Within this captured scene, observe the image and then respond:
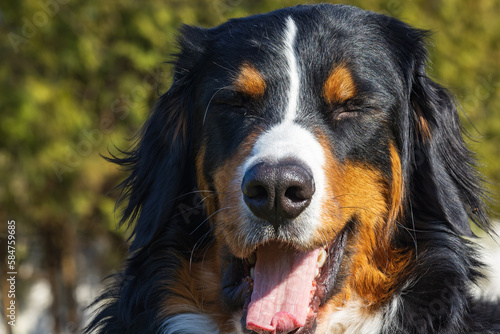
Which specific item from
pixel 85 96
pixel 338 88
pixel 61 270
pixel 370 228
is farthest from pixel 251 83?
pixel 61 270

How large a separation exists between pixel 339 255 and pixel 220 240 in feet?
2.11

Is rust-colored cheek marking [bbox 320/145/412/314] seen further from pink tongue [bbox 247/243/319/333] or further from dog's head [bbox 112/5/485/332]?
pink tongue [bbox 247/243/319/333]

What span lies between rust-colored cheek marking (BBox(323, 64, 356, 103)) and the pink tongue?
80 cm

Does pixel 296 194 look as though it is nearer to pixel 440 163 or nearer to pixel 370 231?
pixel 370 231

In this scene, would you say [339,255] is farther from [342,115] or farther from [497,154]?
[497,154]

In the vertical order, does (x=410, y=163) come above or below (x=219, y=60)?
below

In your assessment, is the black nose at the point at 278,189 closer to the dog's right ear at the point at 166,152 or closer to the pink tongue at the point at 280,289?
the pink tongue at the point at 280,289

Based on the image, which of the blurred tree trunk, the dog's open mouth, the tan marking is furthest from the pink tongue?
the blurred tree trunk

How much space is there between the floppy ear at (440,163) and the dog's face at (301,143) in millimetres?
136

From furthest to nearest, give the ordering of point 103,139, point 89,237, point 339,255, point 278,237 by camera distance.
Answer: point 89,237 < point 103,139 < point 339,255 < point 278,237

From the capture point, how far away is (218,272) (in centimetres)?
333

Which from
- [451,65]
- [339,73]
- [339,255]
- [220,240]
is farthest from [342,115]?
[451,65]

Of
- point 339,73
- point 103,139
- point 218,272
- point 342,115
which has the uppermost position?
point 339,73

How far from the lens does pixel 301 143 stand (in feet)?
9.38
